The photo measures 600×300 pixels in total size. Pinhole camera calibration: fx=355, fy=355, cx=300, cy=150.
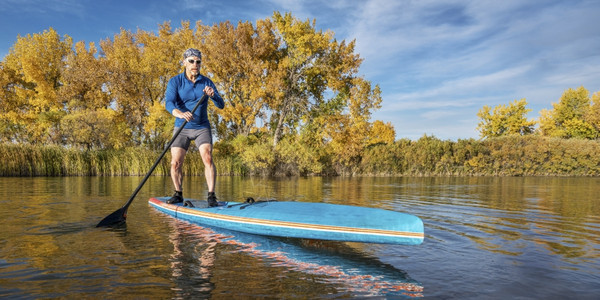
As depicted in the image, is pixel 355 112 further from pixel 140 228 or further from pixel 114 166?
pixel 140 228

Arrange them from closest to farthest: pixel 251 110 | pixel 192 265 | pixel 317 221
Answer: pixel 192 265, pixel 317 221, pixel 251 110

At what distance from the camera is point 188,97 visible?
6.27 meters

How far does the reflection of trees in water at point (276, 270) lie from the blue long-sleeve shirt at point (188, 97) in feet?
7.25

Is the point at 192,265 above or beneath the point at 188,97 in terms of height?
beneath

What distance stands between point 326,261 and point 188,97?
3.98 meters

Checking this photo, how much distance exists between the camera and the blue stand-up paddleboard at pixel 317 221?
146 inches

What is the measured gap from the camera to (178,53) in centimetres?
3084

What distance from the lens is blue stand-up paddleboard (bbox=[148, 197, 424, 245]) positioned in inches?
146

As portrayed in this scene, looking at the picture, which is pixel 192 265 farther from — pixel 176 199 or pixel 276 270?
pixel 176 199

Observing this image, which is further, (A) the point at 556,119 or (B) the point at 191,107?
(A) the point at 556,119

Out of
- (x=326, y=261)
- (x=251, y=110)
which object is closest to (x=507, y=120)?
(x=251, y=110)

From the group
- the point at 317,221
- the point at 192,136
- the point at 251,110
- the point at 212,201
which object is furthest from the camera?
the point at 251,110

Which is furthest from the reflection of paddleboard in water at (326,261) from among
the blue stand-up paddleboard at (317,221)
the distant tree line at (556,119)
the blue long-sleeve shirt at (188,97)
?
the distant tree line at (556,119)

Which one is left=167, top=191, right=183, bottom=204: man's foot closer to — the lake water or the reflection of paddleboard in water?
the lake water
